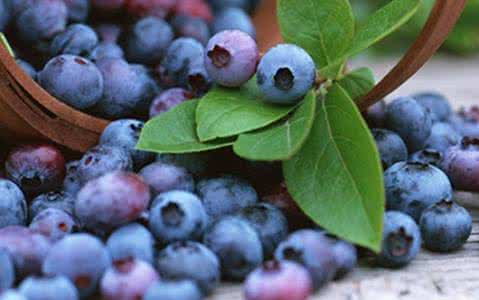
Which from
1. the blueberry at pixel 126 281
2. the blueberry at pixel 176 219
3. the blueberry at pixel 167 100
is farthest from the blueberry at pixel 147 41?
the blueberry at pixel 126 281

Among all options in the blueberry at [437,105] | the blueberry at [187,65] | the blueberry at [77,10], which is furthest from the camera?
the blueberry at [437,105]

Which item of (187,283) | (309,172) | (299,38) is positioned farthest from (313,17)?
(187,283)

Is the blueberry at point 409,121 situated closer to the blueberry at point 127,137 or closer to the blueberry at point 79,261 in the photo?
the blueberry at point 127,137

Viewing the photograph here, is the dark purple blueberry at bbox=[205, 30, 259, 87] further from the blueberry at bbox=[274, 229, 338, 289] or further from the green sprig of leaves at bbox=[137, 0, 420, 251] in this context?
the blueberry at bbox=[274, 229, 338, 289]

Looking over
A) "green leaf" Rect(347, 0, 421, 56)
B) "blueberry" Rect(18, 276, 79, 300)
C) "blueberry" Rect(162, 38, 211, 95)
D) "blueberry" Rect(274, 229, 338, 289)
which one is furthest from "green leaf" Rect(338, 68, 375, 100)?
"blueberry" Rect(18, 276, 79, 300)

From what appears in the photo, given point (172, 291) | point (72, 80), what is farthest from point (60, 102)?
point (172, 291)

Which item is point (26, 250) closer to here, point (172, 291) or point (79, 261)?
point (79, 261)
